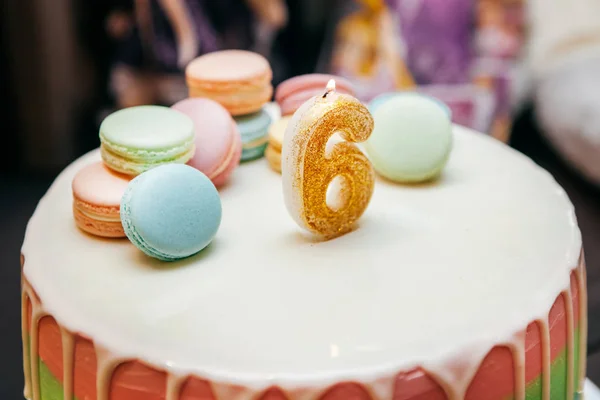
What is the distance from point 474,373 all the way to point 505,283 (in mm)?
152

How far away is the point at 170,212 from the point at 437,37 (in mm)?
1706

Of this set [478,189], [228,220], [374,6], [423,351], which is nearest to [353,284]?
[423,351]

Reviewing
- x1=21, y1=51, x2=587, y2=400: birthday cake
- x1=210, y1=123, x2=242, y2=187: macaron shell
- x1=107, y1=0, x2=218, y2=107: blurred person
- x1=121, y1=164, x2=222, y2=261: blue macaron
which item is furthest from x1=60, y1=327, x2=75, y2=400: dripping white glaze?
x1=107, y1=0, x2=218, y2=107: blurred person

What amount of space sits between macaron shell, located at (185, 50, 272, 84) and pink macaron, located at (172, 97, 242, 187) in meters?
0.06

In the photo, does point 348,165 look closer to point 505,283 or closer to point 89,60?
point 505,283

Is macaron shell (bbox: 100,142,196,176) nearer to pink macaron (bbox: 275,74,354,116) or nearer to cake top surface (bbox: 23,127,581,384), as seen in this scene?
cake top surface (bbox: 23,127,581,384)

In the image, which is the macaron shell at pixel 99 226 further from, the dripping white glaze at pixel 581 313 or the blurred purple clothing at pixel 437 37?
the blurred purple clothing at pixel 437 37

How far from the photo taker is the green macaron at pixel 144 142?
1102 mm

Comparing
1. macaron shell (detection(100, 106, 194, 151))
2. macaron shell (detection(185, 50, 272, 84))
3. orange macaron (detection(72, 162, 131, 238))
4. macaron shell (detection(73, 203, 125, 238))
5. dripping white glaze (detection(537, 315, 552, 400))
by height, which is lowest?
dripping white glaze (detection(537, 315, 552, 400))

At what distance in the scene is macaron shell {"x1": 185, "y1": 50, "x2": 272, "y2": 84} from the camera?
1.29m

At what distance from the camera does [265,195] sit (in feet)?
4.12

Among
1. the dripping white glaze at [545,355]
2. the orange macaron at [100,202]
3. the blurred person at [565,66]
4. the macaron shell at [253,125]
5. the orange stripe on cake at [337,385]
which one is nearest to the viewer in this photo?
the orange stripe on cake at [337,385]

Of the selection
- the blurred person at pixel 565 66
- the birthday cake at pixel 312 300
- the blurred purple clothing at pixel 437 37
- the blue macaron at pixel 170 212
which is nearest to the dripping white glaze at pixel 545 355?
the birthday cake at pixel 312 300

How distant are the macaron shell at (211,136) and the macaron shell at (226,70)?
0.23 ft
